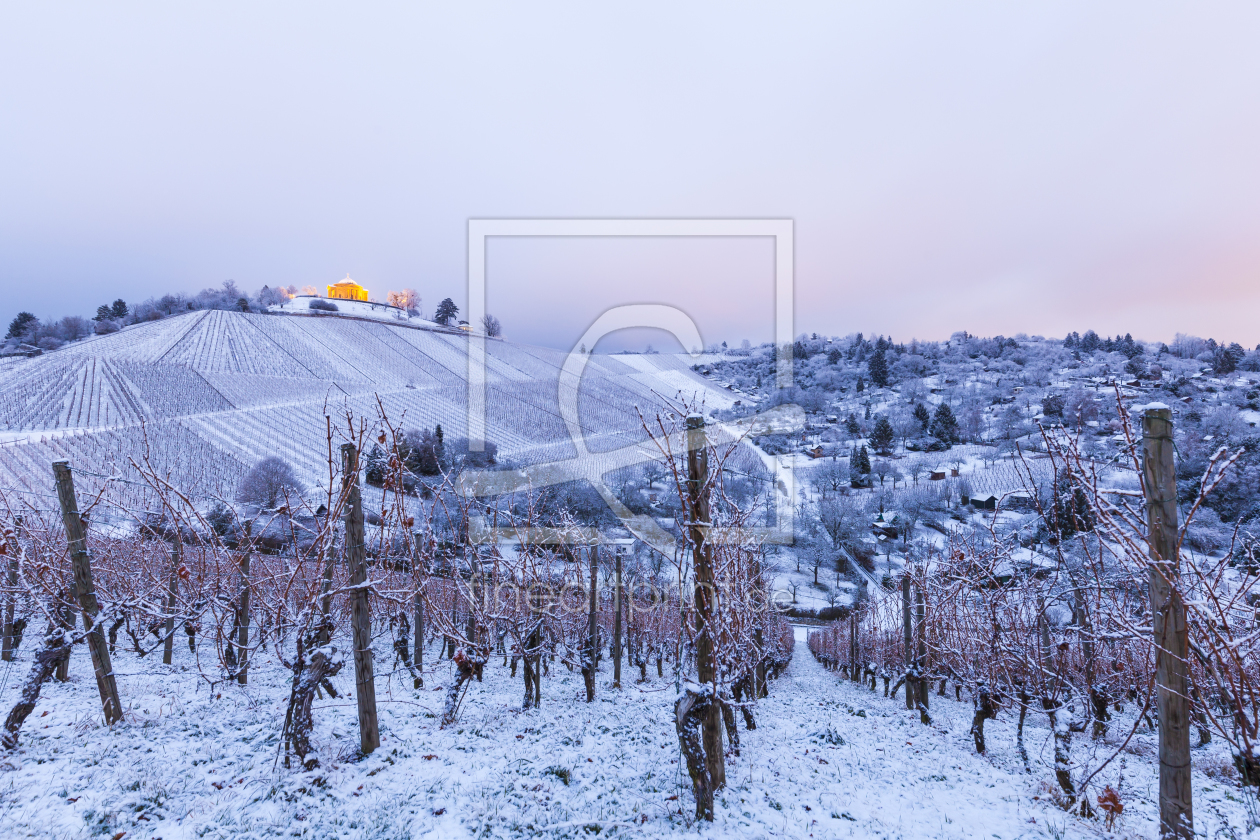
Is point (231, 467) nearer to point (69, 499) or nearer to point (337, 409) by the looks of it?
point (337, 409)

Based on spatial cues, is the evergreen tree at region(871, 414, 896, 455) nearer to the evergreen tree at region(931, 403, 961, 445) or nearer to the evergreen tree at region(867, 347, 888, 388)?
the evergreen tree at region(931, 403, 961, 445)

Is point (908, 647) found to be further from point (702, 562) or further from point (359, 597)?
point (359, 597)

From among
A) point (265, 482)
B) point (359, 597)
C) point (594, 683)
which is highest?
point (359, 597)

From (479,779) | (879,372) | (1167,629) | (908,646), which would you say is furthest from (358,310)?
(1167,629)

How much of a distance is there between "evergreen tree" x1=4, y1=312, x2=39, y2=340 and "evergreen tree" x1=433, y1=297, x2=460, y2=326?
171 feet

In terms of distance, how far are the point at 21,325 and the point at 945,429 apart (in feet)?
403

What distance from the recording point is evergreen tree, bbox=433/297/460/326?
97.4 m

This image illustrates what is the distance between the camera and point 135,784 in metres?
3.99

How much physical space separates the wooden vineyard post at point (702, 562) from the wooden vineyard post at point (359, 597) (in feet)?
9.90

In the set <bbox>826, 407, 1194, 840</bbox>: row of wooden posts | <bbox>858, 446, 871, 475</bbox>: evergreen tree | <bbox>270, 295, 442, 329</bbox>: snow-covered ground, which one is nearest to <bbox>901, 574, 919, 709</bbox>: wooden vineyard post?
<bbox>826, 407, 1194, 840</bbox>: row of wooden posts

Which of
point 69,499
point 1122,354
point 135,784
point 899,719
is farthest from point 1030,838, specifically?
point 1122,354

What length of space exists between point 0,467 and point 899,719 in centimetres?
3865

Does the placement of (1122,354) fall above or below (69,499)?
above

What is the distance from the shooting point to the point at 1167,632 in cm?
281
